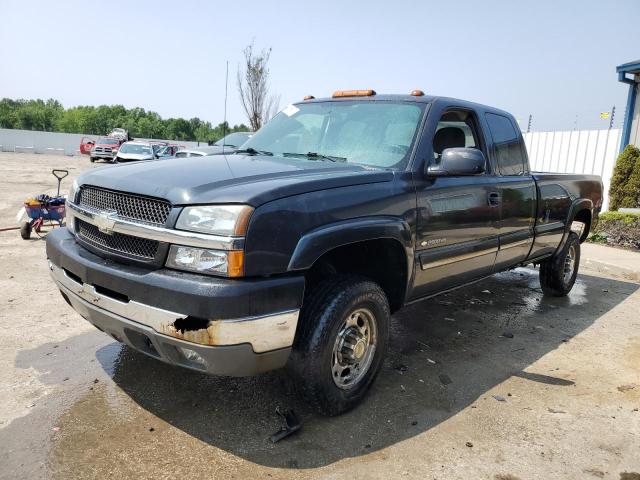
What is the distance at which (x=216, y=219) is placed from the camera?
7.88ft

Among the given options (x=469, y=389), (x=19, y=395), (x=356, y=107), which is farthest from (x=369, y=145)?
(x=19, y=395)

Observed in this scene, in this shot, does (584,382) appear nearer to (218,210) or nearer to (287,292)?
(287,292)

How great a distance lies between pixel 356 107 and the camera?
3.91 meters

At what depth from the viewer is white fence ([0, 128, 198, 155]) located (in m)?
42.9

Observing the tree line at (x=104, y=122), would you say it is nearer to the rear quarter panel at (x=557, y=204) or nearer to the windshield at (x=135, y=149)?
the windshield at (x=135, y=149)

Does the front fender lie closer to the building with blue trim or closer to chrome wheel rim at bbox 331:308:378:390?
chrome wheel rim at bbox 331:308:378:390

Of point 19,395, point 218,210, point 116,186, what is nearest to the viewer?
point 218,210

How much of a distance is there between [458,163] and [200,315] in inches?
77.6

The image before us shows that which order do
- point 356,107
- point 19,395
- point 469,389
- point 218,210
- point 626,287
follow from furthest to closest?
point 626,287
point 356,107
point 469,389
point 19,395
point 218,210

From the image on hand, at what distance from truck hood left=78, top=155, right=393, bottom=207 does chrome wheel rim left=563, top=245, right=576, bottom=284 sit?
3.71 meters

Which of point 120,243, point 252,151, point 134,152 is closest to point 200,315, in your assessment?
point 120,243

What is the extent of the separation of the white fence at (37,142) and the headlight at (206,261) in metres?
43.3

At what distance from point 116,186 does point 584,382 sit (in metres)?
3.51

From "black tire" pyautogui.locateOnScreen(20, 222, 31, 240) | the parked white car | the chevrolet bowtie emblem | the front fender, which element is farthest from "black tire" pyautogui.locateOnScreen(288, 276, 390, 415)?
the parked white car
